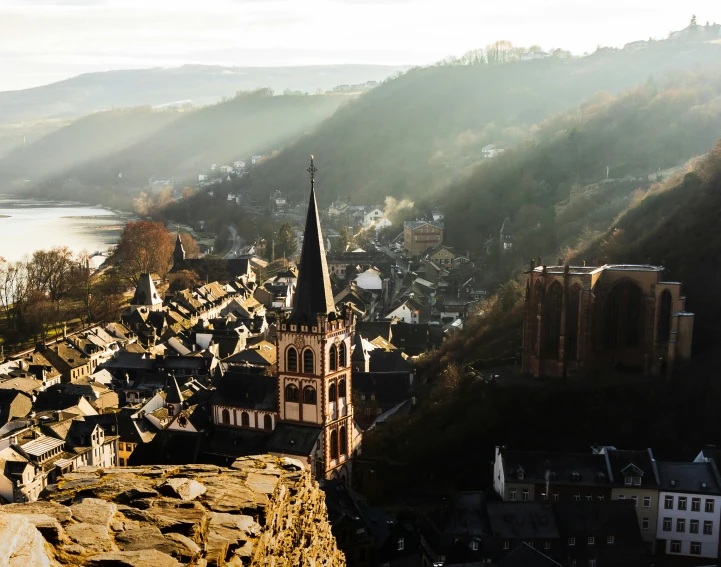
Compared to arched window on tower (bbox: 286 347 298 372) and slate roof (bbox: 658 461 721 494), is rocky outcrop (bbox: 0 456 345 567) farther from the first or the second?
arched window on tower (bbox: 286 347 298 372)

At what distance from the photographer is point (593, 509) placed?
29.0m

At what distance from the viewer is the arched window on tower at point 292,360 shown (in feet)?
116

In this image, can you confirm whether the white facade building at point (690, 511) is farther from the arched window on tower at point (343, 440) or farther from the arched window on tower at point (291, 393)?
the arched window on tower at point (291, 393)

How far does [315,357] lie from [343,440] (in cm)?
443

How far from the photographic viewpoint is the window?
35125mm

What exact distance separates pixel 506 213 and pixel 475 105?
7880 cm

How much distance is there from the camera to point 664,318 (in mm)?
37625

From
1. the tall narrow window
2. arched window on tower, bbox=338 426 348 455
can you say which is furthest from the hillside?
arched window on tower, bbox=338 426 348 455

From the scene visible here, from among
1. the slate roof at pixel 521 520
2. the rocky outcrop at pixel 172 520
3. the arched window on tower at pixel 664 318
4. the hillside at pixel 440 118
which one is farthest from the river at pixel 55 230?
the rocky outcrop at pixel 172 520

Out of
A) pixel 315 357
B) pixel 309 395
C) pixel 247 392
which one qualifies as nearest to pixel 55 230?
pixel 247 392

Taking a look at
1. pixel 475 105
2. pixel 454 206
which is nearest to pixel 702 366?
pixel 454 206

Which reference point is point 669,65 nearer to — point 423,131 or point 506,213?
point 423,131

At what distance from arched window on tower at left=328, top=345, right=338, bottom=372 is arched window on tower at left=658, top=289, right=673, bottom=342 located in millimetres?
15347

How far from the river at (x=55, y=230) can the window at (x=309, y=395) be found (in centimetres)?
8468
